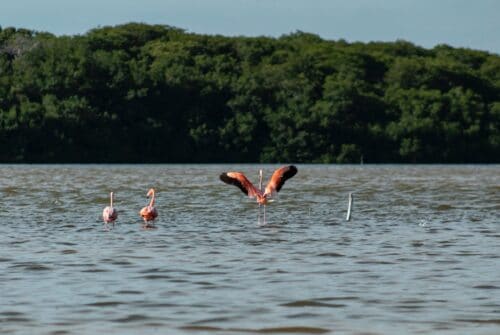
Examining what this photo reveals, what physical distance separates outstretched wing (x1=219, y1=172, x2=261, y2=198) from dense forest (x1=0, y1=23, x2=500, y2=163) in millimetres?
76069

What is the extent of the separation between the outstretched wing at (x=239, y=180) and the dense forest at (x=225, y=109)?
76.1 m

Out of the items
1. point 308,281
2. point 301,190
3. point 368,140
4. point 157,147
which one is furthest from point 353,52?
point 308,281

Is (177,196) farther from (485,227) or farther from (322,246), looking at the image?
(322,246)

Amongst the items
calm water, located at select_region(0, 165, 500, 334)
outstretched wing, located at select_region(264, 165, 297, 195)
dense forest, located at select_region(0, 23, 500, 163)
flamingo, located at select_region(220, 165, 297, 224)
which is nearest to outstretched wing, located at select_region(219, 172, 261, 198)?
flamingo, located at select_region(220, 165, 297, 224)

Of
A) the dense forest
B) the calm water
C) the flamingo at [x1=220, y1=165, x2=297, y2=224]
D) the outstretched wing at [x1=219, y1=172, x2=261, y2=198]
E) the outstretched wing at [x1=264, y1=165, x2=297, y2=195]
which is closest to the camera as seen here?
the calm water

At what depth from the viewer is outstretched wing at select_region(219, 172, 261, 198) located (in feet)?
90.3

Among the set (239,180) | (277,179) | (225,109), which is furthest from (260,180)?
(225,109)

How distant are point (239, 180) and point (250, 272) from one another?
35.4ft

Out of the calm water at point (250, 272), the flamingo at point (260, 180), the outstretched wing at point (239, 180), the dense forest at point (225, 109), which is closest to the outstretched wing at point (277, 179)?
the flamingo at point (260, 180)

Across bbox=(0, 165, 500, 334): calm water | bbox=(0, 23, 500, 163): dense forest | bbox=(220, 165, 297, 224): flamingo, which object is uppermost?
bbox=(0, 23, 500, 163): dense forest

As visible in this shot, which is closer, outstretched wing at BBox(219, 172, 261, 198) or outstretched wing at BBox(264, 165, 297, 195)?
outstretched wing at BBox(219, 172, 261, 198)

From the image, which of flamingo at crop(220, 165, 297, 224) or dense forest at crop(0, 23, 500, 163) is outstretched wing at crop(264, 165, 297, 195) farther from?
dense forest at crop(0, 23, 500, 163)

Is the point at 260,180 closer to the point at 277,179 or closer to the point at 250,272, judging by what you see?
the point at 277,179

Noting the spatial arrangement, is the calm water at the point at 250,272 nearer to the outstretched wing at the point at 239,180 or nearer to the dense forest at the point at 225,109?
the outstretched wing at the point at 239,180
